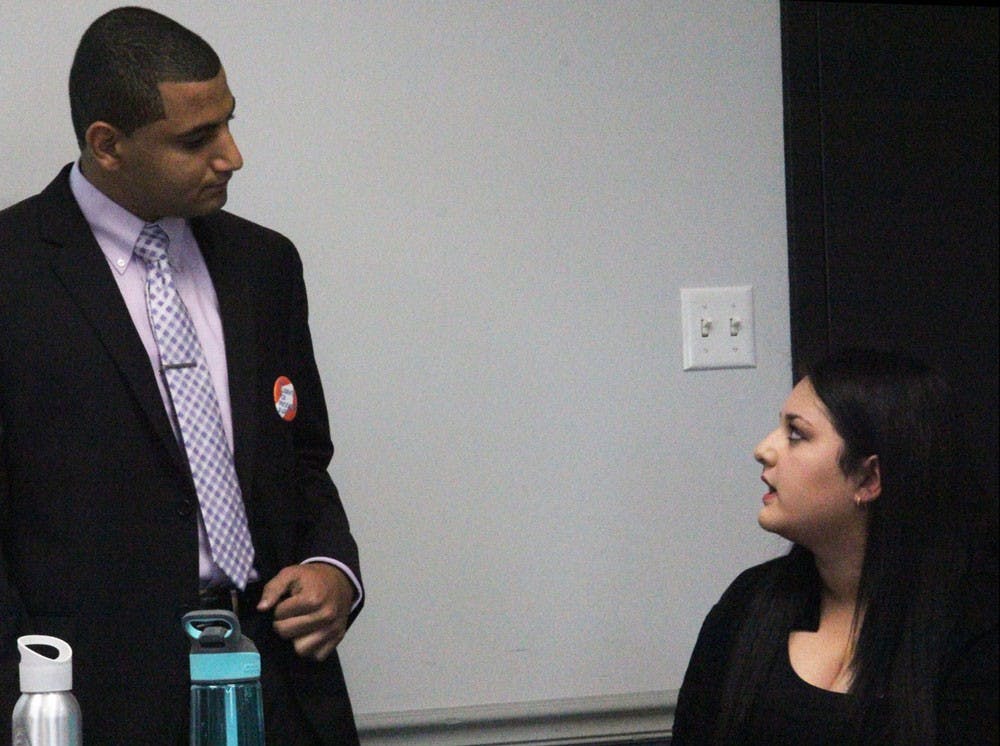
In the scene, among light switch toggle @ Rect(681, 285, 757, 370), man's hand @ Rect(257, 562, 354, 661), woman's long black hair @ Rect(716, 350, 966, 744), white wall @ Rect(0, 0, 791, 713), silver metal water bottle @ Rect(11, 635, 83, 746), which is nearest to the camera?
silver metal water bottle @ Rect(11, 635, 83, 746)

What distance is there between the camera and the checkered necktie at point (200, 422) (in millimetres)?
1888

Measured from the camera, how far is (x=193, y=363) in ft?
6.24

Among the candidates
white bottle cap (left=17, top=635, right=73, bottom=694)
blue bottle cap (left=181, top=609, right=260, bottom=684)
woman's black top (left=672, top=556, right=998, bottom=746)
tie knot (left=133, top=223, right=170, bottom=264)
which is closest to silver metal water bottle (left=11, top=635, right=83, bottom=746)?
white bottle cap (left=17, top=635, right=73, bottom=694)

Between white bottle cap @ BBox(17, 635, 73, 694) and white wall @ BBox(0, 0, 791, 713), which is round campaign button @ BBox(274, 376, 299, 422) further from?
white bottle cap @ BBox(17, 635, 73, 694)

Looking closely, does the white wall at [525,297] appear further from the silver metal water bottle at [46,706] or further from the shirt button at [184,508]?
the silver metal water bottle at [46,706]

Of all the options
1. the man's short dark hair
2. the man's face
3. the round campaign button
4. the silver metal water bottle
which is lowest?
the silver metal water bottle

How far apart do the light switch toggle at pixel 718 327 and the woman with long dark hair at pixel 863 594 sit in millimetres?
462

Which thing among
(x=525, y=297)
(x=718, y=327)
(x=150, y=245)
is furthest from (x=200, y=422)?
(x=718, y=327)

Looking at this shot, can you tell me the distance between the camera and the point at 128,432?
6.13 feet

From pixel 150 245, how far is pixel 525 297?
79cm

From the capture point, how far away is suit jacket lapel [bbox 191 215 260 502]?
6.36ft

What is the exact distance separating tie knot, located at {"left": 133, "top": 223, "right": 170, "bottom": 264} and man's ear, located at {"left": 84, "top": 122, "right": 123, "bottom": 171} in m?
0.09

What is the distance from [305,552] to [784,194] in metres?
1.17

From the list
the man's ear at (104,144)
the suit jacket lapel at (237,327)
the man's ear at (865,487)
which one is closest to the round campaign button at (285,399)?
the suit jacket lapel at (237,327)
